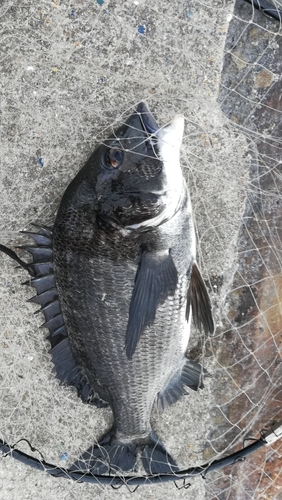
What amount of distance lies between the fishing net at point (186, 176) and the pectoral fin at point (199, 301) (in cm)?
19

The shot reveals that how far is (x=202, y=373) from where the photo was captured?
1.63m

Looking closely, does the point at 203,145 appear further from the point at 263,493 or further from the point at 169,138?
the point at 263,493

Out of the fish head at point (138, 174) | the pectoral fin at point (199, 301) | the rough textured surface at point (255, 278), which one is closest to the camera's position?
the fish head at point (138, 174)

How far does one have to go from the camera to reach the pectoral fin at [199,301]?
1.48 meters

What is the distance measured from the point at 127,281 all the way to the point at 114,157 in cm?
37

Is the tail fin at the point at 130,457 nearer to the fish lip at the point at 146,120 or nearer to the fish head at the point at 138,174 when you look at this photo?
the fish head at the point at 138,174

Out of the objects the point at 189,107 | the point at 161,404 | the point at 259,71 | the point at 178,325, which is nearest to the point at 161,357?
the point at 178,325

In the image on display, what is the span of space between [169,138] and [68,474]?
49.3 inches

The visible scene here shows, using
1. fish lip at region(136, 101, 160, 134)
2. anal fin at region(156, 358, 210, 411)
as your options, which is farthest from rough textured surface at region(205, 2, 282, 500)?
fish lip at region(136, 101, 160, 134)

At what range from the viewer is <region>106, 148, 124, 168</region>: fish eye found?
131cm

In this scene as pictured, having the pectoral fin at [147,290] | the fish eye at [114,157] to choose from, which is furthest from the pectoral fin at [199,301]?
the fish eye at [114,157]

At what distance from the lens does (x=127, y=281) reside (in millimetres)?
1380

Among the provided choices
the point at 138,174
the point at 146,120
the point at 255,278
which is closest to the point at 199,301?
the point at 255,278

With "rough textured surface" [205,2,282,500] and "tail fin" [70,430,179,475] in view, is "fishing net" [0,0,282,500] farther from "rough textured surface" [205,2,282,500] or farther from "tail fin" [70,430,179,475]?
"tail fin" [70,430,179,475]
